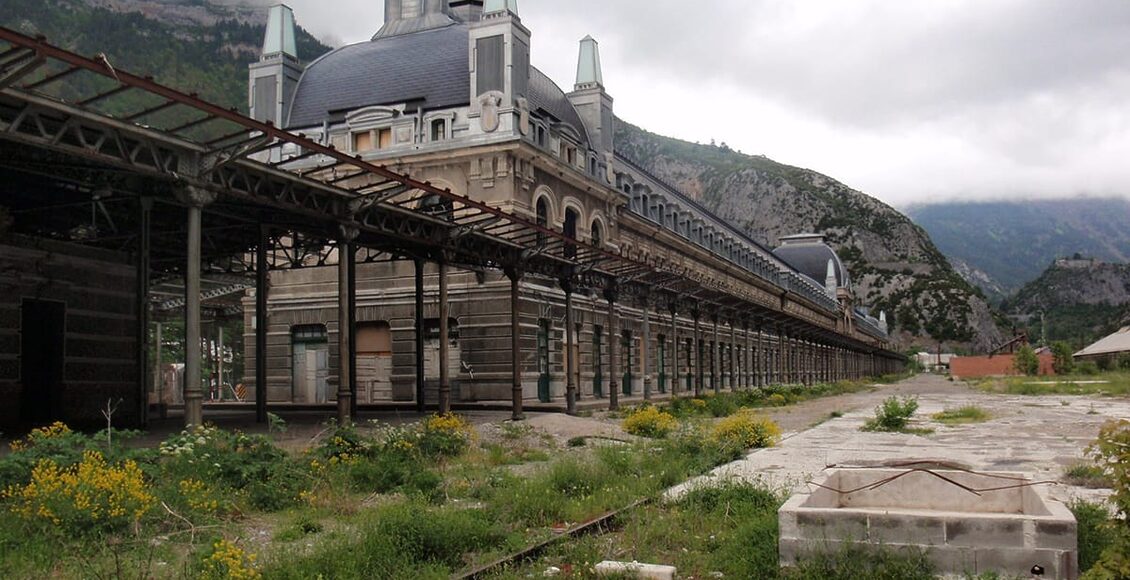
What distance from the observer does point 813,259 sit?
425 ft

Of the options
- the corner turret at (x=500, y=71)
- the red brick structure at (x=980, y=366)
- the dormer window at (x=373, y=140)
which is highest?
the corner turret at (x=500, y=71)

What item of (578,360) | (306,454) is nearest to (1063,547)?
(306,454)

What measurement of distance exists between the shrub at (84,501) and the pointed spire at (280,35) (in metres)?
34.8

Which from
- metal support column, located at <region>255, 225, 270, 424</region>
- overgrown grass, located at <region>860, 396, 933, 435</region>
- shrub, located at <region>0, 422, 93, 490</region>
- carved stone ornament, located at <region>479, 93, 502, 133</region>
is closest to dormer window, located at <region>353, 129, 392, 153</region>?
carved stone ornament, located at <region>479, 93, 502, 133</region>

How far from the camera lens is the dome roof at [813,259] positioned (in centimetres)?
12694

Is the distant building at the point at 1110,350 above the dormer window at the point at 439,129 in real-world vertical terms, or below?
below

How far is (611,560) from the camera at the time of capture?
7.59 metres

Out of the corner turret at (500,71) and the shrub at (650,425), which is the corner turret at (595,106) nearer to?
the corner turret at (500,71)

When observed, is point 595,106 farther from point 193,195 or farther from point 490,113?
point 193,195

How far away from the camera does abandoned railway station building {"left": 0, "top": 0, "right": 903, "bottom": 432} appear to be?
1490 cm

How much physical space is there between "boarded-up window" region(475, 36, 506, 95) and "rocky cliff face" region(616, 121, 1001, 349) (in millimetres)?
137658

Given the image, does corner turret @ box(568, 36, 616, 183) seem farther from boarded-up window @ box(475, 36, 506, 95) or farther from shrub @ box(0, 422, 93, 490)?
shrub @ box(0, 422, 93, 490)

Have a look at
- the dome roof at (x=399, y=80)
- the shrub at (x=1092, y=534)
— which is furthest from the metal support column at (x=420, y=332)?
the shrub at (x=1092, y=534)

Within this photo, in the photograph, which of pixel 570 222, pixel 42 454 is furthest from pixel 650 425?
pixel 570 222
